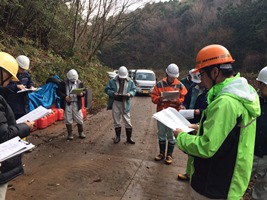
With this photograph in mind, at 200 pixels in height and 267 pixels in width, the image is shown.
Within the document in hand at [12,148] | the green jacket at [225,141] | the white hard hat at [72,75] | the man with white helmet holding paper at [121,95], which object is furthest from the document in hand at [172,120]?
the white hard hat at [72,75]

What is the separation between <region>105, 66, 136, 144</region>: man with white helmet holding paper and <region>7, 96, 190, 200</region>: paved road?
0.55 m

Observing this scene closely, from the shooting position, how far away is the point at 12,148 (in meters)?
2.16

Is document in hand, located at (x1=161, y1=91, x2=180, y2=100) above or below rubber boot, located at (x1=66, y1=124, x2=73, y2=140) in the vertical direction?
above

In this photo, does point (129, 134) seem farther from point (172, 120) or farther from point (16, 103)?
point (172, 120)

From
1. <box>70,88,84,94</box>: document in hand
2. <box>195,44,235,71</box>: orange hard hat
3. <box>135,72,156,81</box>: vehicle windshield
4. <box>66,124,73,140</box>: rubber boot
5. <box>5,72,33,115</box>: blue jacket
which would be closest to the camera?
<box>195,44,235,71</box>: orange hard hat

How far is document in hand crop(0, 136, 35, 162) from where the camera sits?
2127 mm

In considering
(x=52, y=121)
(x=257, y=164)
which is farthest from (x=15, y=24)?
(x=257, y=164)

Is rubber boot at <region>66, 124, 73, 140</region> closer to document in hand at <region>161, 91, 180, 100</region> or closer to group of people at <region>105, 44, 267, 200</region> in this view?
document in hand at <region>161, 91, 180, 100</region>

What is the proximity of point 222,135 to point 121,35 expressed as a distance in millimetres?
31964

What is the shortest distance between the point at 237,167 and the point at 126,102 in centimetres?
481

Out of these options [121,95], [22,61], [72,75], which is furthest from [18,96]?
[121,95]

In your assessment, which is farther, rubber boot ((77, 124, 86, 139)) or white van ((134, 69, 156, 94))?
white van ((134, 69, 156, 94))

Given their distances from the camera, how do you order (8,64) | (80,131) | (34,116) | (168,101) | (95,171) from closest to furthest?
(8,64) < (34,116) < (95,171) < (168,101) < (80,131)

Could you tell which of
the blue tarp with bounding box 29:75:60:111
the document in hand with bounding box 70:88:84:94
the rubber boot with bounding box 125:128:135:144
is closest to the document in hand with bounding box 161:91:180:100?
the rubber boot with bounding box 125:128:135:144
